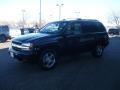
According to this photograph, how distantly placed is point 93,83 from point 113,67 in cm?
232

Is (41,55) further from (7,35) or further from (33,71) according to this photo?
(7,35)

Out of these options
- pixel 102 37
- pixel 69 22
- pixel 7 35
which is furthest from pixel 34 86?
pixel 7 35

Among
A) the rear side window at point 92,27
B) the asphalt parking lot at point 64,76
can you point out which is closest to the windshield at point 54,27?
the rear side window at point 92,27

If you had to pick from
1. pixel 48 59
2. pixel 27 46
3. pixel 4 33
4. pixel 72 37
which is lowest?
pixel 4 33

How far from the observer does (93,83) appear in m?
6.32

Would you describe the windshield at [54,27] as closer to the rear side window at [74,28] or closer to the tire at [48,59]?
the rear side window at [74,28]

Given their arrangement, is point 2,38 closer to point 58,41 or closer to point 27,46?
point 58,41

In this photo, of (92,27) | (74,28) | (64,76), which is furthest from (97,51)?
(64,76)

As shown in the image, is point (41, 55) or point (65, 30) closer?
point (41, 55)

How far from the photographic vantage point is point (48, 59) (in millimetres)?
7750

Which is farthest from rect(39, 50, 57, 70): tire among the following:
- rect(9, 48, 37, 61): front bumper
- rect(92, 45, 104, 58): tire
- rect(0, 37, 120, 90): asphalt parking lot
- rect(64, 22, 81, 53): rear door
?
rect(92, 45, 104, 58): tire

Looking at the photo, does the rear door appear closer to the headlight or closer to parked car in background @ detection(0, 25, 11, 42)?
the headlight

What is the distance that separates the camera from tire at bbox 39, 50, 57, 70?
24.7ft

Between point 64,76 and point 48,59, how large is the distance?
3.35 feet
